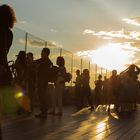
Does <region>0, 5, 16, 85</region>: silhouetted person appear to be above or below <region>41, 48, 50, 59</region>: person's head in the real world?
below

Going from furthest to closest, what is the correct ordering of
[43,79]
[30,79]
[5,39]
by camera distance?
[30,79] < [43,79] < [5,39]

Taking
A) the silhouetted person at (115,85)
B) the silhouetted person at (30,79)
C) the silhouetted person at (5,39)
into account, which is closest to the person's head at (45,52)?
the silhouetted person at (30,79)

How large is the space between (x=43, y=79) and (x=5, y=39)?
7378 millimetres

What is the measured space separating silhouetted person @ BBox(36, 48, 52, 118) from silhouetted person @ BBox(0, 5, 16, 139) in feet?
23.2

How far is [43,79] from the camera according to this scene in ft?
48.2

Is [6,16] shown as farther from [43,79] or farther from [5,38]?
[43,79]

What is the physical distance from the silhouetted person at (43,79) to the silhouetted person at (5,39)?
7.08 metres

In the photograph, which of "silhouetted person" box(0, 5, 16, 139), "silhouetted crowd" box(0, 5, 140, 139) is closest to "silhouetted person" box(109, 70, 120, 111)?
"silhouetted crowd" box(0, 5, 140, 139)

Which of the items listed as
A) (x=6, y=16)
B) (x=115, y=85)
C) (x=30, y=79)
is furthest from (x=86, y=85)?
(x=6, y=16)

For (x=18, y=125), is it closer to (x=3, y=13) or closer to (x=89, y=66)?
(x=3, y=13)

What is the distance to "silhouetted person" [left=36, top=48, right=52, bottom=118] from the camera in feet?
47.7

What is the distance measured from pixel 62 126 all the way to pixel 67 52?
17.8 m

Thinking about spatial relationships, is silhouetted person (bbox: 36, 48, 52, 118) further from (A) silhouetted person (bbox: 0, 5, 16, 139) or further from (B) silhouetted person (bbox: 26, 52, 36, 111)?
(A) silhouetted person (bbox: 0, 5, 16, 139)

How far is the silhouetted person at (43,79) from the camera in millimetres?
14547
